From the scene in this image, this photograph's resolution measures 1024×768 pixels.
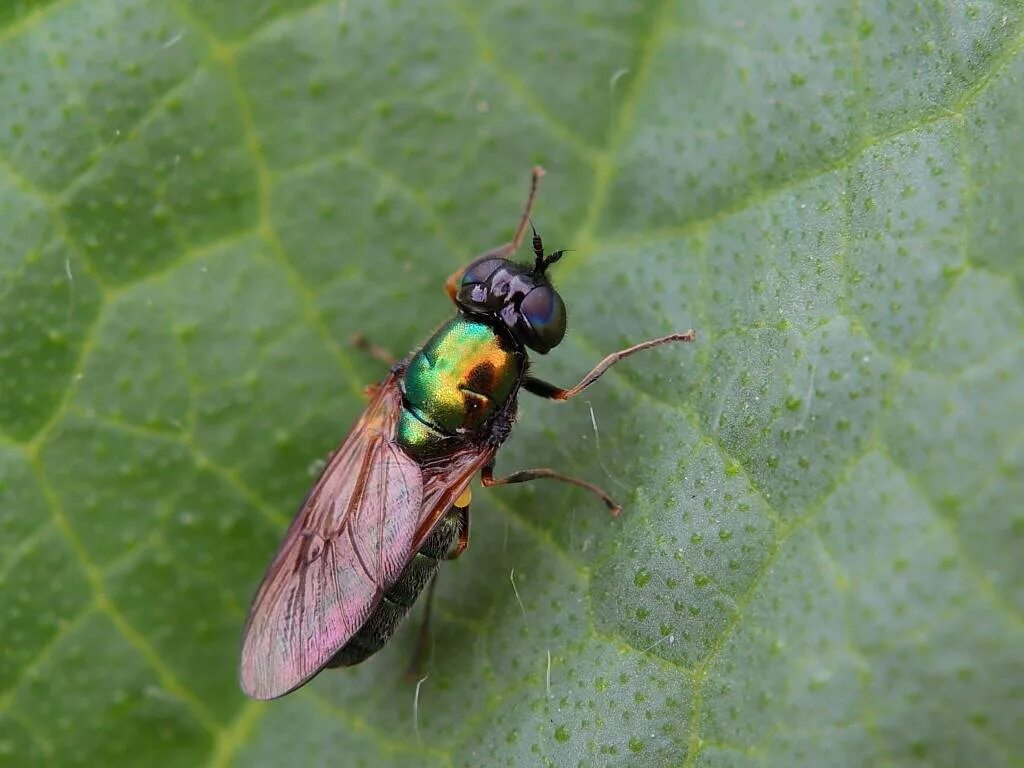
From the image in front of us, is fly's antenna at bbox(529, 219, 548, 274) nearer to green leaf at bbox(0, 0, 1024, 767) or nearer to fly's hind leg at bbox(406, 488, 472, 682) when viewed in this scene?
green leaf at bbox(0, 0, 1024, 767)

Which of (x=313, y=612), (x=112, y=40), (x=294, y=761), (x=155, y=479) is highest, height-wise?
(x=112, y=40)

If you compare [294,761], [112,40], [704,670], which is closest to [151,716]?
[294,761]

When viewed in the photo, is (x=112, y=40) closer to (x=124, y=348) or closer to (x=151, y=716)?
(x=124, y=348)

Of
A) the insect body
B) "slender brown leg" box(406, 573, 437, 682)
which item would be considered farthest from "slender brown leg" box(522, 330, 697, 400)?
"slender brown leg" box(406, 573, 437, 682)

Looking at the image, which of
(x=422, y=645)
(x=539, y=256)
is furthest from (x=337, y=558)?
(x=539, y=256)

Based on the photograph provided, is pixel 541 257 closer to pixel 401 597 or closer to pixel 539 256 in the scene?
pixel 539 256

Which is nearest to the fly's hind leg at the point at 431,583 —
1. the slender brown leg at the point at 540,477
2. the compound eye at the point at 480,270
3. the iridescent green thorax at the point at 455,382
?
the slender brown leg at the point at 540,477

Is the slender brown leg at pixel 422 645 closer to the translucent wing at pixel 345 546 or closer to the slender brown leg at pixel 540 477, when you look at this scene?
the translucent wing at pixel 345 546

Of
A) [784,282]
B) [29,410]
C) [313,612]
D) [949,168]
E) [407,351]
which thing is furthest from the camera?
[407,351]
